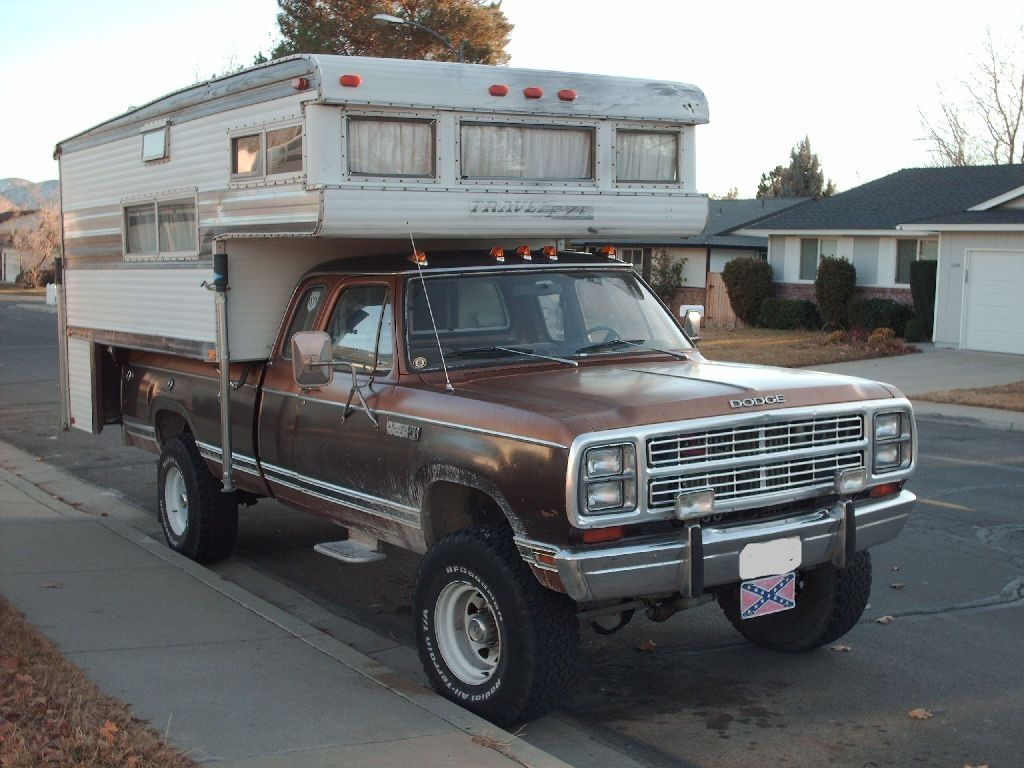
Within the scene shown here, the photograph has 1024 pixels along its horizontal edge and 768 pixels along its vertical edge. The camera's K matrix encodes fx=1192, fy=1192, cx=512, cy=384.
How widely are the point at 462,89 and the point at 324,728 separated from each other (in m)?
3.46

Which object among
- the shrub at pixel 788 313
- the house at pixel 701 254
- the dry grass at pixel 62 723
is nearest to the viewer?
the dry grass at pixel 62 723

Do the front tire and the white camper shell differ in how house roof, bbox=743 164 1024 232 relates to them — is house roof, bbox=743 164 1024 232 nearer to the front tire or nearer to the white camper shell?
the white camper shell

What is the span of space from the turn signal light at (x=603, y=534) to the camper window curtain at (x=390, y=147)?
2492 millimetres

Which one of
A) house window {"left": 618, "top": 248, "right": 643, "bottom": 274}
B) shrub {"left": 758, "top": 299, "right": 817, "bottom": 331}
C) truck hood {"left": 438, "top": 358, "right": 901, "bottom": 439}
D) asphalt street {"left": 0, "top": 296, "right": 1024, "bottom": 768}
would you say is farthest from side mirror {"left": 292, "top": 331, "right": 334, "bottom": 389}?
house window {"left": 618, "top": 248, "right": 643, "bottom": 274}

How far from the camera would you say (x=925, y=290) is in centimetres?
2855

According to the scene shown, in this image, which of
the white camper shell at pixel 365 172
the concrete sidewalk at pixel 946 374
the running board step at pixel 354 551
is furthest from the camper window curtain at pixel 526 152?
the concrete sidewalk at pixel 946 374

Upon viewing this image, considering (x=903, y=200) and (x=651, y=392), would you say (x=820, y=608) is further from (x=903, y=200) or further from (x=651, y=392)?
(x=903, y=200)

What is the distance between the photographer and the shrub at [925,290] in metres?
28.5

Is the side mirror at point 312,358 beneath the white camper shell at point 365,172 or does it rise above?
beneath

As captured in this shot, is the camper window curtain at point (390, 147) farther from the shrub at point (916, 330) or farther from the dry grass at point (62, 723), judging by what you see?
the shrub at point (916, 330)

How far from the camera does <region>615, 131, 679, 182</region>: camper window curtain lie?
7.14m

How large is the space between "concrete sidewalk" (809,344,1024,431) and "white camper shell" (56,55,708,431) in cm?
1015

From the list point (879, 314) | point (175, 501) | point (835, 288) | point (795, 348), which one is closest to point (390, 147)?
point (175, 501)

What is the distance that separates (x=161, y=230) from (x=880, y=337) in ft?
69.5
